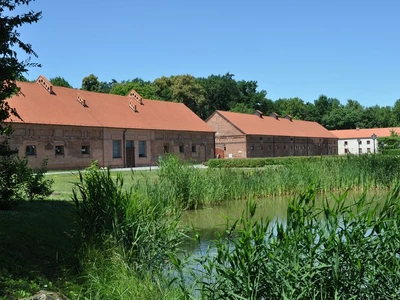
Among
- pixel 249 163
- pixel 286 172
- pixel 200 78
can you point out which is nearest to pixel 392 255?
pixel 286 172

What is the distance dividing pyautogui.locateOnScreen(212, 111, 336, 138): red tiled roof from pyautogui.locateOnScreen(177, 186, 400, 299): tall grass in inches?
1888

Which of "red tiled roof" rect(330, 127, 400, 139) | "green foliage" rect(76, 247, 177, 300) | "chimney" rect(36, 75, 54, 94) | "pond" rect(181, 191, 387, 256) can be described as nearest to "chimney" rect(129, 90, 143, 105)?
"chimney" rect(36, 75, 54, 94)

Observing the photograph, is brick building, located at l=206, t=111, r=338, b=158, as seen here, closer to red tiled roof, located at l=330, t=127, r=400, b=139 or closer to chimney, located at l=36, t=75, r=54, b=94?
red tiled roof, located at l=330, t=127, r=400, b=139

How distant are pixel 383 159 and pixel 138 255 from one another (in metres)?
15.0

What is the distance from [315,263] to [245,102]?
87.8 meters

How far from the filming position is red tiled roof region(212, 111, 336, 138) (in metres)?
54.8

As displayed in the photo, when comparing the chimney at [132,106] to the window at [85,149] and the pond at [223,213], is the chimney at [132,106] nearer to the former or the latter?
the window at [85,149]

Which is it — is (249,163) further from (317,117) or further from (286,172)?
(317,117)

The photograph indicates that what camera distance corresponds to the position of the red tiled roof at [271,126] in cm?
5475

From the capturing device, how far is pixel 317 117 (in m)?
98.6

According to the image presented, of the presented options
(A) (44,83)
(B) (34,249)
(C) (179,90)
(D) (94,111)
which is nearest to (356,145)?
(C) (179,90)

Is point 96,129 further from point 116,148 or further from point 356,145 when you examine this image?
point 356,145

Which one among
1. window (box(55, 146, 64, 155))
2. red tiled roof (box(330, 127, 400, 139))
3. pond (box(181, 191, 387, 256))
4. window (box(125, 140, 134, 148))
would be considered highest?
red tiled roof (box(330, 127, 400, 139))

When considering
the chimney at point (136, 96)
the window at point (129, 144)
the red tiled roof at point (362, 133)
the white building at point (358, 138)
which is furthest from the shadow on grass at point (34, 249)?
the red tiled roof at point (362, 133)
